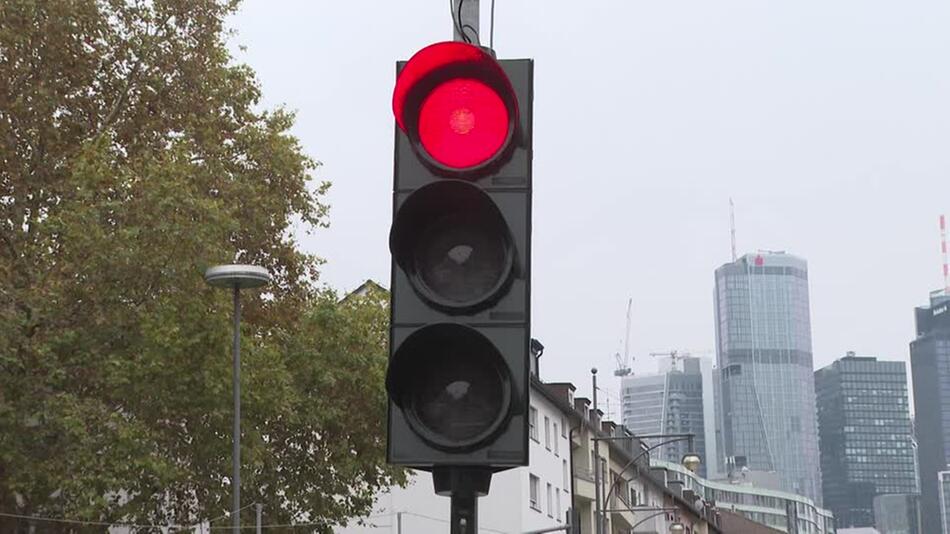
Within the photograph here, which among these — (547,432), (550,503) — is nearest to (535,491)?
(550,503)

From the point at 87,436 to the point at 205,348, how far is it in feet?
9.50

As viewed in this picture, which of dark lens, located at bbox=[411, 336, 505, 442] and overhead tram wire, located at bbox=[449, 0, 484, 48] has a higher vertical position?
overhead tram wire, located at bbox=[449, 0, 484, 48]

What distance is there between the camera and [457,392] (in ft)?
13.6

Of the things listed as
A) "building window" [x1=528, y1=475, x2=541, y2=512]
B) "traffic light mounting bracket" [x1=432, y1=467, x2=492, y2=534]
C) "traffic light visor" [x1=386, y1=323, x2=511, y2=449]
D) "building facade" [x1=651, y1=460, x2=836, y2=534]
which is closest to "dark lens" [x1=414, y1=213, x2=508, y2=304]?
"traffic light visor" [x1=386, y1=323, x2=511, y2=449]

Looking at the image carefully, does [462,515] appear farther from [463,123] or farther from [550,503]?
[550,503]

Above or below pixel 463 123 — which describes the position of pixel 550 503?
above

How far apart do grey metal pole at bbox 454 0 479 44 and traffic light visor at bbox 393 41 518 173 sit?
19 cm

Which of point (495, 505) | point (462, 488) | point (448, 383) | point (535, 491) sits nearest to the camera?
point (462, 488)

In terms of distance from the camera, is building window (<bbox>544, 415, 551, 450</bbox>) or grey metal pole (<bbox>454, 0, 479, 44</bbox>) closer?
grey metal pole (<bbox>454, 0, 479, 44</bbox>)

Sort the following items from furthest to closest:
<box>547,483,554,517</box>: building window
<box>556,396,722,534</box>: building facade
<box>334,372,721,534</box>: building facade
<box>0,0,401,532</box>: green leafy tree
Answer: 1. <box>556,396,722,534</box>: building facade
2. <box>547,483,554,517</box>: building window
3. <box>334,372,721,534</box>: building facade
4. <box>0,0,401,532</box>: green leafy tree

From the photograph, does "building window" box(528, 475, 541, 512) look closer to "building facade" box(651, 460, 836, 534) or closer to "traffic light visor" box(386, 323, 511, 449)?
"traffic light visor" box(386, 323, 511, 449)

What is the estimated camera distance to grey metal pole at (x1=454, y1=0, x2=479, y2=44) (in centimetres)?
445

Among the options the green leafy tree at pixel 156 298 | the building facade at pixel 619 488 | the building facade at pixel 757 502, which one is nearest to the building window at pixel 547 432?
the building facade at pixel 619 488

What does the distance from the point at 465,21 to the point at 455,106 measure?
1.25ft
